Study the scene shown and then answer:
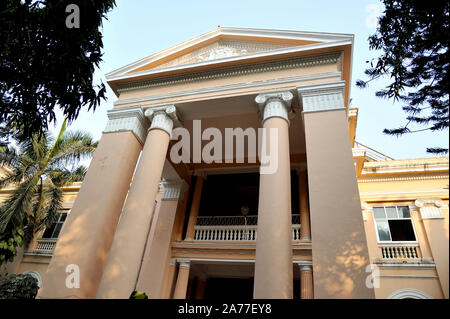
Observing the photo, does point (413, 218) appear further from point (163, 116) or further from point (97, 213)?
point (97, 213)

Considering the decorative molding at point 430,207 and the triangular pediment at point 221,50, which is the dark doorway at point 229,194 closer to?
the triangular pediment at point 221,50

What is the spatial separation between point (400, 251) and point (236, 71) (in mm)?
7980

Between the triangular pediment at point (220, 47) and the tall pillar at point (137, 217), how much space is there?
190 centimetres

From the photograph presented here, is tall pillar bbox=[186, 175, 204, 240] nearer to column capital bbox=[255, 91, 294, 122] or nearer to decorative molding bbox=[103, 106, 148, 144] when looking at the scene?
decorative molding bbox=[103, 106, 148, 144]

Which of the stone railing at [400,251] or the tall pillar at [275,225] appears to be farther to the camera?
the stone railing at [400,251]

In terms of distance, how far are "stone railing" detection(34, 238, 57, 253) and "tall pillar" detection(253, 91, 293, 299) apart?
1314 centimetres

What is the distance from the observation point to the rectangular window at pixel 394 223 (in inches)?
400

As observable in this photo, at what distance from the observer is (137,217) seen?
652 centimetres

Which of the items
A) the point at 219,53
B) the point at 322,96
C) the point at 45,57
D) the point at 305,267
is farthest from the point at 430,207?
the point at 45,57

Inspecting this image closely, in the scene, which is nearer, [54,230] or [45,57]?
[45,57]

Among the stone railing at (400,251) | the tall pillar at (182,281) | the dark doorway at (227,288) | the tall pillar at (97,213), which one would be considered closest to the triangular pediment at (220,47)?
the tall pillar at (97,213)

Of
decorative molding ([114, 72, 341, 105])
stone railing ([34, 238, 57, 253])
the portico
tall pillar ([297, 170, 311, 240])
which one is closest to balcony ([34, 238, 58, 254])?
stone railing ([34, 238, 57, 253])

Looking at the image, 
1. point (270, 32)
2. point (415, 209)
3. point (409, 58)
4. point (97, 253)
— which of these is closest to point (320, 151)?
point (409, 58)
